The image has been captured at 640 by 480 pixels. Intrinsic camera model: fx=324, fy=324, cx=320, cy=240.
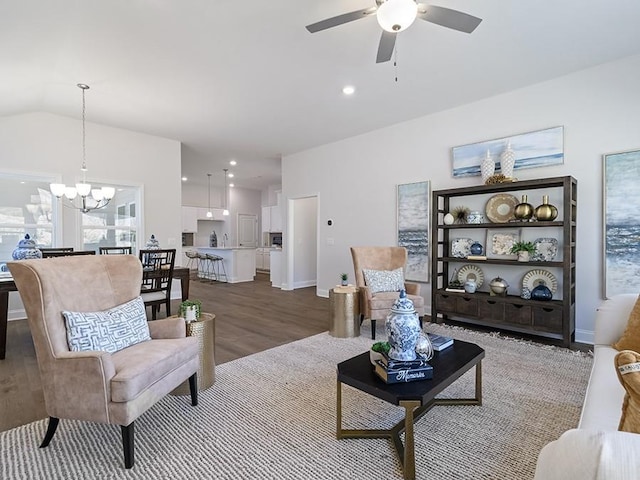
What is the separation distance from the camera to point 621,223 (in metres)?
3.28

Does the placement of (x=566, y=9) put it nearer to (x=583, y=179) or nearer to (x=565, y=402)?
(x=583, y=179)

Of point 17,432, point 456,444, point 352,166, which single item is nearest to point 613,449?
point 456,444

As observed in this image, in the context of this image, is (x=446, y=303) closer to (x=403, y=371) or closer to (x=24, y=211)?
(x=403, y=371)

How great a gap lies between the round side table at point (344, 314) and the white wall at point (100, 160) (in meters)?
3.74

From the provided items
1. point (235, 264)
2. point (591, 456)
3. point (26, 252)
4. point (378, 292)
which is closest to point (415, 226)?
point (378, 292)

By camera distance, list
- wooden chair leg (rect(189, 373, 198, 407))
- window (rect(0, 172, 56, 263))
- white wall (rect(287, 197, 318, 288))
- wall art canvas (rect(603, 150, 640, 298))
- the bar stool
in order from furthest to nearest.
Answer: the bar stool, white wall (rect(287, 197, 318, 288)), window (rect(0, 172, 56, 263)), wall art canvas (rect(603, 150, 640, 298)), wooden chair leg (rect(189, 373, 198, 407))

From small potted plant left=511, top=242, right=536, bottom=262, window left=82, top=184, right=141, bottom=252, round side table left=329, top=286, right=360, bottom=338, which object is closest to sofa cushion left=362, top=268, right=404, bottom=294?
round side table left=329, top=286, right=360, bottom=338

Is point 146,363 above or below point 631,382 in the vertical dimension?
below

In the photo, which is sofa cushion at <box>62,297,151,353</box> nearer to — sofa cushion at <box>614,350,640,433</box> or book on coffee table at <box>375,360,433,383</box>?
book on coffee table at <box>375,360,433,383</box>

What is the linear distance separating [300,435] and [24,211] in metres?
5.33

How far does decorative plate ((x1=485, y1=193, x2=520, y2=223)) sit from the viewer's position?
155 inches

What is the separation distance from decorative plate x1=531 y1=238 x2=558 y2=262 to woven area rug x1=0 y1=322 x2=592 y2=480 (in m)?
1.34

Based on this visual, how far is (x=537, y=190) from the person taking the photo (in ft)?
12.5

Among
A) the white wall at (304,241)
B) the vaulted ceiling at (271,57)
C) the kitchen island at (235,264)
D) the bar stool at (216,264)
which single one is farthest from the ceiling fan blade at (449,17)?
the bar stool at (216,264)
